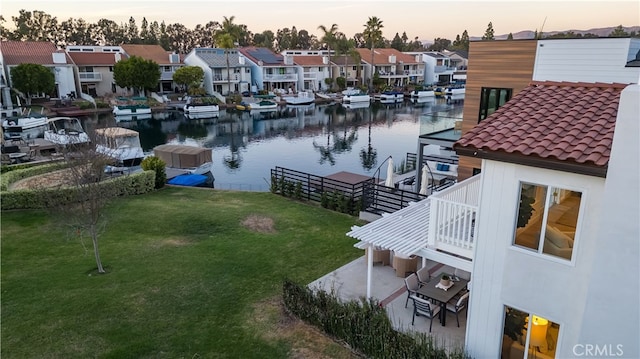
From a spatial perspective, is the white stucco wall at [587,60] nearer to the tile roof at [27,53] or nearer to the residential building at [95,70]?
the residential building at [95,70]

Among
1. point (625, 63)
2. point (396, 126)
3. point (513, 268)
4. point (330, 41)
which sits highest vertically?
point (330, 41)

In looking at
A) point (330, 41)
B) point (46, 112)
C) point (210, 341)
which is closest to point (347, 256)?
point (210, 341)

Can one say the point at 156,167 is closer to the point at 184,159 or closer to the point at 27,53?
the point at 184,159

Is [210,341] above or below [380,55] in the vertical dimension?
below

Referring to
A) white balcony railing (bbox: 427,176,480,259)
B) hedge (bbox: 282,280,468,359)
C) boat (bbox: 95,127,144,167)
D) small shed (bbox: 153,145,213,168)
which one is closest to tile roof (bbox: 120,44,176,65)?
boat (bbox: 95,127,144,167)

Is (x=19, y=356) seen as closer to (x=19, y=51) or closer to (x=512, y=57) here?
(x=512, y=57)

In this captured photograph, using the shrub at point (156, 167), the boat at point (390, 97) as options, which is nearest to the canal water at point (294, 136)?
the shrub at point (156, 167)
